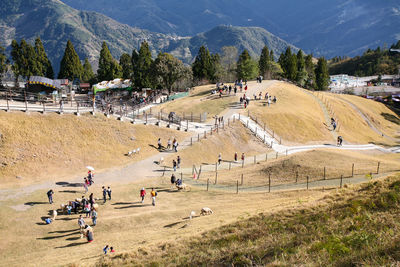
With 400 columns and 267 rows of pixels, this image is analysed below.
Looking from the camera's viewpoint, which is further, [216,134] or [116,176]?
[216,134]

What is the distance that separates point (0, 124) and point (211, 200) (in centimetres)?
2406

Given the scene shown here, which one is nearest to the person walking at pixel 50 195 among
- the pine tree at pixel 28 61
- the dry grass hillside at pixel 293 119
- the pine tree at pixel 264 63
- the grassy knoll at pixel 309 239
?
the grassy knoll at pixel 309 239

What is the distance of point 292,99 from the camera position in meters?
72.5

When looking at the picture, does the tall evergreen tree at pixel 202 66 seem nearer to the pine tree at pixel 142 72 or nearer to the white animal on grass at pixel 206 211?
the pine tree at pixel 142 72

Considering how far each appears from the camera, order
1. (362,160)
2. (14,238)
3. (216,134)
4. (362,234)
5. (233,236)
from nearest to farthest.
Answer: (362,234) < (233,236) < (14,238) < (362,160) < (216,134)

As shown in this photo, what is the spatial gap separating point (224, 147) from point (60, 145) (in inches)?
873

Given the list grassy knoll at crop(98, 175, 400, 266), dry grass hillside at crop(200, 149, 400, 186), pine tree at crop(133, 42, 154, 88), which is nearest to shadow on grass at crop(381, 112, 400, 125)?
dry grass hillside at crop(200, 149, 400, 186)

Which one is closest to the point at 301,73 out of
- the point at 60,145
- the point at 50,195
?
the point at 60,145

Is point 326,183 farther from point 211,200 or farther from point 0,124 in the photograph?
point 0,124

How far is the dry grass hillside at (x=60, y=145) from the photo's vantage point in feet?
102

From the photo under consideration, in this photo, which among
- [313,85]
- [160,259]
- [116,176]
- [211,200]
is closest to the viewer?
[160,259]

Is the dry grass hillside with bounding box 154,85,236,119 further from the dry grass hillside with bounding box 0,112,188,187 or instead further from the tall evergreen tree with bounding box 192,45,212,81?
the tall evergreen tree with bounding box 192,45,212,81

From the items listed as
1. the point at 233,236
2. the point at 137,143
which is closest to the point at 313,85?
the point at 137,143

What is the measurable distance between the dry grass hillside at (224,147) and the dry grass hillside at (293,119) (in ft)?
24.0
